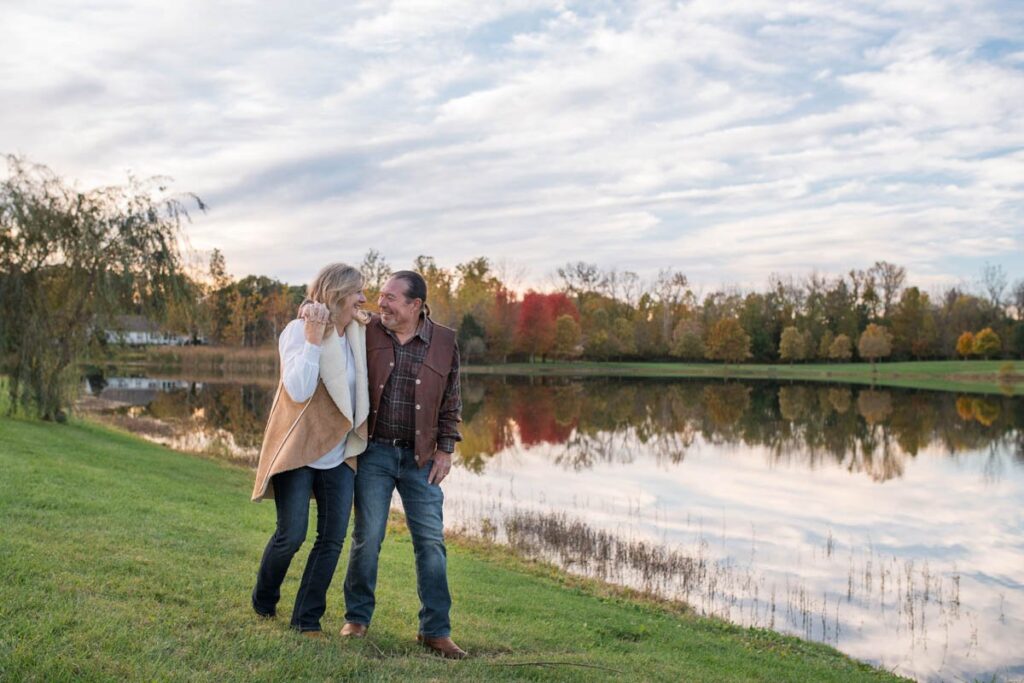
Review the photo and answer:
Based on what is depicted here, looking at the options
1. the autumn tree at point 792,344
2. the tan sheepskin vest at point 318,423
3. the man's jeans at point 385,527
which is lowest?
the man's jeans at point 385,527

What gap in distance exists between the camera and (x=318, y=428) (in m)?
4.63

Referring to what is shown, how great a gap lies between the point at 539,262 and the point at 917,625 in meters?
84.1

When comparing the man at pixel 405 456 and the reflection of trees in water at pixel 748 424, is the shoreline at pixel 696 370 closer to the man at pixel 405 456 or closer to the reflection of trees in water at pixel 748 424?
the reflection of trees in water at pixel 748 424

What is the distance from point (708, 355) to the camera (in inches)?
3098

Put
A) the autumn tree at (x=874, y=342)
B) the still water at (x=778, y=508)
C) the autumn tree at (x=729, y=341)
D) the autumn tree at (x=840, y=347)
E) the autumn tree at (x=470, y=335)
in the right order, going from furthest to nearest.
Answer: the autumn tree at (x=729, y=341), the autumn tree at (x=840, y=347), the autumn tree at (x=874, y=342), the autumn tree at (x=470, y=335), the still water at (x=778, y=508)

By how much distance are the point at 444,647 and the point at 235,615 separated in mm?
1262

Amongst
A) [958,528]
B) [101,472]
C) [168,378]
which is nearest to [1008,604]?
[958,528]

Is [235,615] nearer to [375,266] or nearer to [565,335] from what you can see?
[565,335]

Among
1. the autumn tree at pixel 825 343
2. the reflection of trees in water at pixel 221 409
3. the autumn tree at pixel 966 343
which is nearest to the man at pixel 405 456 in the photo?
the reflection of trees in water at pixel 221 409

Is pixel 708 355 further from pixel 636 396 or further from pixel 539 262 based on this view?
pixel 636 396

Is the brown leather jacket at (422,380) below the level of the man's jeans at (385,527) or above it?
above

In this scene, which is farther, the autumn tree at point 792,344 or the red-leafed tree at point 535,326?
the autumn tree at point 792,344

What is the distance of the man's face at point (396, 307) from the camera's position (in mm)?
4867

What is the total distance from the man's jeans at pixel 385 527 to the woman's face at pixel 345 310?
726mm
